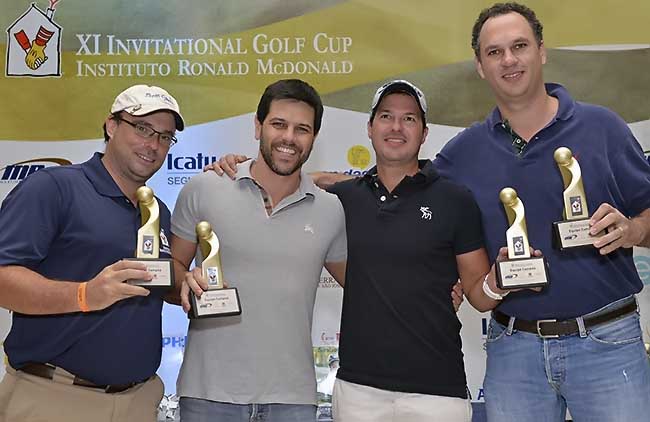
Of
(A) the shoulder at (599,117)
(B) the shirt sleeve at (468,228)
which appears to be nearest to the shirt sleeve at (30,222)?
(B) the shirt sleeve at (468,228)

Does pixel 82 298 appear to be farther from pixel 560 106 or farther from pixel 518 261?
pixel 560 106

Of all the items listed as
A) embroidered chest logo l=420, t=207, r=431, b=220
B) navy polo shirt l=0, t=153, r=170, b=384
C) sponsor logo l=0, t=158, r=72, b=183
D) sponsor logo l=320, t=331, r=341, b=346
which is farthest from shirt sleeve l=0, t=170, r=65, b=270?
sponsor logo l=320, t=331, r=341, b=346

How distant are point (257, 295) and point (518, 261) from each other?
0.81 meters

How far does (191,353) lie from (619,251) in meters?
1.43

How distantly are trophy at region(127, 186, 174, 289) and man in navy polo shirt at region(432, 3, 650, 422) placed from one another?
3.52 ft

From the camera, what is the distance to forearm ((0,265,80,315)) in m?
1.96

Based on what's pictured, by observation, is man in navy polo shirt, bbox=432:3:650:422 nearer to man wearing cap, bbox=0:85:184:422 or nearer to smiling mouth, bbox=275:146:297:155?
smiling mouth, bbox=275:146:297:155

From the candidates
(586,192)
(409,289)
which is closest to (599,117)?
(586,192)

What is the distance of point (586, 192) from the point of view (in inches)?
88.0

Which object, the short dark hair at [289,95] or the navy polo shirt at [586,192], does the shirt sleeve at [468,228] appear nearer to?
the navy polo shirt at [586,192]

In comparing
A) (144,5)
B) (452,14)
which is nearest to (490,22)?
(452,14)

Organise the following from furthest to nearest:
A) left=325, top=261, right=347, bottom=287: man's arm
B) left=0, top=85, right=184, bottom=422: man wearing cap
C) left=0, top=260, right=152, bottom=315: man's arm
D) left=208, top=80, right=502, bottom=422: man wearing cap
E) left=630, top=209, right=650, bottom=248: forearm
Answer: left=325, top=261, right=347, bottom=287: man's arm → left=208, top=80, right=502, bottom=422: man wearing cap → left=630, top=209, right=650, bottom=248: forearm → left=0, top=85, right=184, bottom=422: man wearing cap → left=0, top=260, right=152, bottom=315: man's arm

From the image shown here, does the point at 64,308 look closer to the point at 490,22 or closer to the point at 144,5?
the point at 490,22

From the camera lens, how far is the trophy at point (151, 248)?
197 cm
